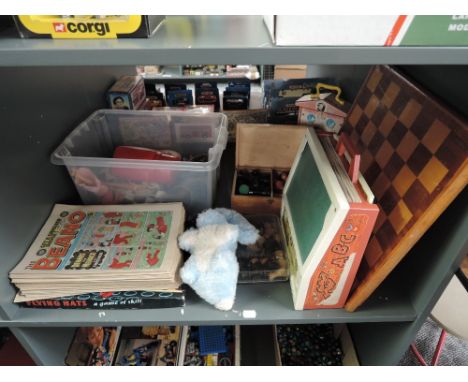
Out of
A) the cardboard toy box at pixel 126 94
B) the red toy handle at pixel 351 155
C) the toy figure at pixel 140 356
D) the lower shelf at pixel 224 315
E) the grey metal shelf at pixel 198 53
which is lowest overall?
the toy figure at pixel 140 356

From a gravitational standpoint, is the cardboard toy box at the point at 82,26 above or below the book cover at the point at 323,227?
above

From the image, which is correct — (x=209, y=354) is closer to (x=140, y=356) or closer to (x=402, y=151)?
(x=140, y=356)

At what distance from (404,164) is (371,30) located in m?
0.28

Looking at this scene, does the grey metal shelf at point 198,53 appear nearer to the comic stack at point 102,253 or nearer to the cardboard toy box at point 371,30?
the cardboard toy box at point 371,30

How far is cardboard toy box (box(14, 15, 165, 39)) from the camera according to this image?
37 centimetres

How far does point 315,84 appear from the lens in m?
0.93

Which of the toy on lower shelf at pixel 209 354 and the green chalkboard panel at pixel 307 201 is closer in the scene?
the green chalkboard panel at pixel 307 201

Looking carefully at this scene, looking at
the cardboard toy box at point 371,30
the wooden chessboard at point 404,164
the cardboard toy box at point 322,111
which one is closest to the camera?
the cardboard toy box at point 371,30

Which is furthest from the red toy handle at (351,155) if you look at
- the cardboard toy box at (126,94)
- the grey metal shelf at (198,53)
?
the cardboard toy box at (126,94)

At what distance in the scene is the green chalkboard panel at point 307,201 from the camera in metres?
0.53

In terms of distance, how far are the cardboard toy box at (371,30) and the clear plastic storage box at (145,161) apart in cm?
36

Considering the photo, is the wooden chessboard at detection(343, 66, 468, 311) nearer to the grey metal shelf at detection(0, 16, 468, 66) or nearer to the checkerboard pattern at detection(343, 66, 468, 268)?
the checkerboard pattern at detection(343, 66, 468, 268)
